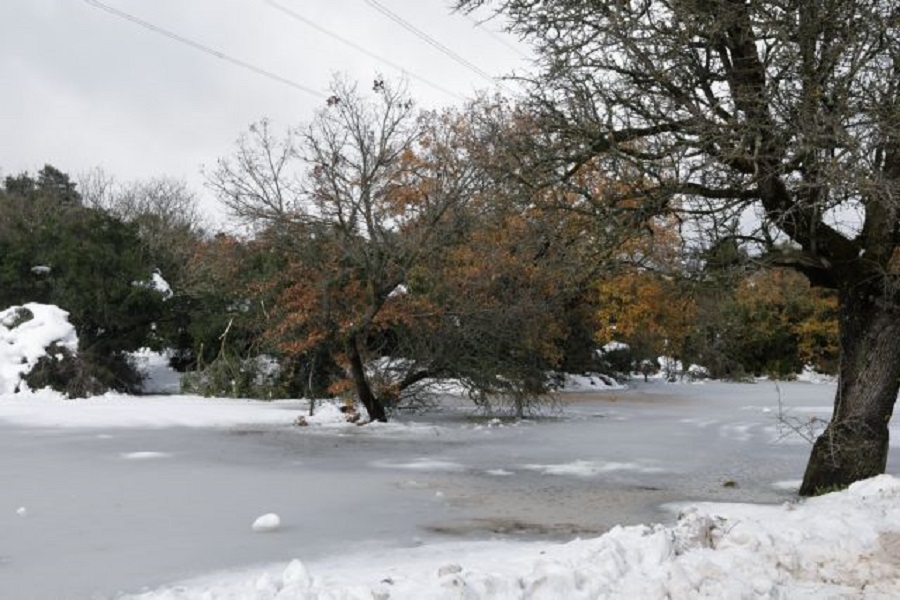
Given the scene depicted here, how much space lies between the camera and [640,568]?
536 cm

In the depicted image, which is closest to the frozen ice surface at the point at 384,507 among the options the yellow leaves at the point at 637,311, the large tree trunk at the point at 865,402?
the large tree trunk at the point at 865,402

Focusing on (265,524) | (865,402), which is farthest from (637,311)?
(265,524)

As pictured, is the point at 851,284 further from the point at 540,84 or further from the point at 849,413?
the point at 540,84

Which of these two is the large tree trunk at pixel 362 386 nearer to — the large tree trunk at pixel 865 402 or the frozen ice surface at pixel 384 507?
the frozen ice surface at pixel 384 507

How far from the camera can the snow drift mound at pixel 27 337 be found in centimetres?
2119

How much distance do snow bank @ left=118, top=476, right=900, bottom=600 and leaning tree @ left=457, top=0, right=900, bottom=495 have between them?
2.43 metres

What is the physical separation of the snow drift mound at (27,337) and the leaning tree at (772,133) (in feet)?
53.5

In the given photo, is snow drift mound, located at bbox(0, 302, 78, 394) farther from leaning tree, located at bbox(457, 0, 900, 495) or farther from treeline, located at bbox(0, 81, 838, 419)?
leaning tree, located at bbox(457, 0, 900, 495)

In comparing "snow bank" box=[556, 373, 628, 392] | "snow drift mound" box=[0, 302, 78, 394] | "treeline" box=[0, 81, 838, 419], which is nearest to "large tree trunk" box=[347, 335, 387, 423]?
"treeline" box=[0, 81, 838, 419]

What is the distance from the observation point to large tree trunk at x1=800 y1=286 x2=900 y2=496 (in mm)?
8703

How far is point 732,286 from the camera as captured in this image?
9438 millimetres

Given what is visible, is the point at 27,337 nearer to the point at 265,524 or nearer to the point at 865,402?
the point at 265,524

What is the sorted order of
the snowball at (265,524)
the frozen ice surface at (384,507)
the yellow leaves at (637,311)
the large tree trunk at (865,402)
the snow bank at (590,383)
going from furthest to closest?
the snow bank at (590,383) < the yellow leaves at (637,311) < the large tree trunk at (865,402) < the snowball at (265,524) < the frozen ice surface at (384,507)

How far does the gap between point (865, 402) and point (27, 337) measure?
1982 cm
